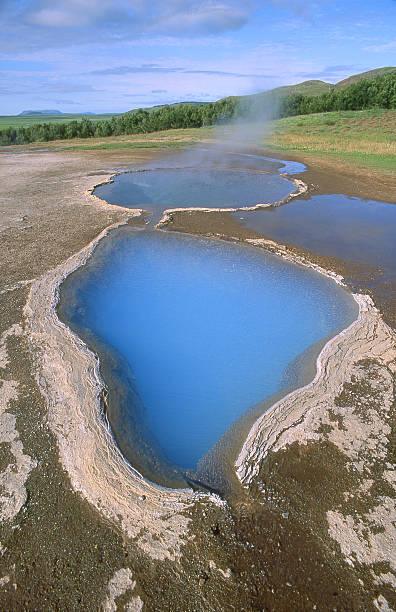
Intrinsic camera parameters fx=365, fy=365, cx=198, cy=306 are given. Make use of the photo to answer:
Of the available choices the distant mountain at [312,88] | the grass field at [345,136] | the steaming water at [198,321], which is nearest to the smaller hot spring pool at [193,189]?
the steaming water at [198,321]

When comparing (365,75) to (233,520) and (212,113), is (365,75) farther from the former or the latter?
(233,520)

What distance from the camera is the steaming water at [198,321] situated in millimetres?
5090

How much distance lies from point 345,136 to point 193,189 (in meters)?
17.5

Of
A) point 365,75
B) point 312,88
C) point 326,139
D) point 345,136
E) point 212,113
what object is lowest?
point 326,139

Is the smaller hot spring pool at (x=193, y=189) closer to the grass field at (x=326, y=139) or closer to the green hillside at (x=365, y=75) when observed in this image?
the grass field at (x=326, y=139)

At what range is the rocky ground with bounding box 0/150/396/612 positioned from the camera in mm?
3072

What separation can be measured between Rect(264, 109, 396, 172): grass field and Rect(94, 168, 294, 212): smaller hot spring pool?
7112 mm

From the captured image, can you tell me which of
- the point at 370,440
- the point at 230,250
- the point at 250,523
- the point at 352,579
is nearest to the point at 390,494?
the point at 370,440

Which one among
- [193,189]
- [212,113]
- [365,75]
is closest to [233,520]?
[193,189]

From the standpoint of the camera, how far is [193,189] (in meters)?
15.8

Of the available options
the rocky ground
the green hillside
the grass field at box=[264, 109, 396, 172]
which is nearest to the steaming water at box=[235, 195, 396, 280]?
the rocky ground

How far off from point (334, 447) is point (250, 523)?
1.41 m

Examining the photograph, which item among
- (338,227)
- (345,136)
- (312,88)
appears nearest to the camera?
(338,227)

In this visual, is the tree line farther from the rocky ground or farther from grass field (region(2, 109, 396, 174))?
the rocky ground
